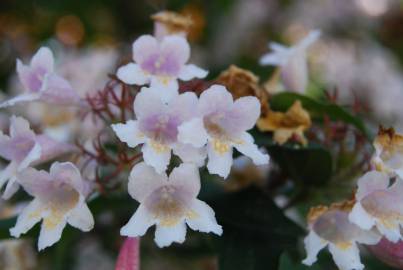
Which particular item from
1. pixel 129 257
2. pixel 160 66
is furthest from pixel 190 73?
pixel 129 257

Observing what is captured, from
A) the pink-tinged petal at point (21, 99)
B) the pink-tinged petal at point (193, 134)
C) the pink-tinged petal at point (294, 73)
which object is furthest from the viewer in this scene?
the pink-tinged petal at point (294, 73)

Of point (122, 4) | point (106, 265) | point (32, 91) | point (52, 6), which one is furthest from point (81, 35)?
point (32, 91)

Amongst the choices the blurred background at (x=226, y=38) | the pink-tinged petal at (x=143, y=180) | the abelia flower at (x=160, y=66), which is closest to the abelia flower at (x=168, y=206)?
the pink-tinged petal at (x=143, y=180)

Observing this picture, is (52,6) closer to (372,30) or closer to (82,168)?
(82,168)

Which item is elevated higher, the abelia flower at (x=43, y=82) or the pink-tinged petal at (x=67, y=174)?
the abelia flower at (x=43, y=82)

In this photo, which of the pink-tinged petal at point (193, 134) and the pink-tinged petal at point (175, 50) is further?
the pink-tinged petal at point (175, 50)

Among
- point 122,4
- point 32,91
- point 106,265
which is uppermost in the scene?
point 32,91

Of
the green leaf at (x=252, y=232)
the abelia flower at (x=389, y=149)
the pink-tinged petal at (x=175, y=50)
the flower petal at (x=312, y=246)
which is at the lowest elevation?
the green leaf at (x=252, y=232)

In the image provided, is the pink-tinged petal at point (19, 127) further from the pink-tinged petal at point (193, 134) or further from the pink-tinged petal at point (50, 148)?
the pink-tinged petal at point (193, 134)

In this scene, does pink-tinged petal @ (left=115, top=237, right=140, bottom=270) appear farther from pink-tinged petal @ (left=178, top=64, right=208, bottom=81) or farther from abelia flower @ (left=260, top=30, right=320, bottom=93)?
abelia flower @ (left=260, top=30, right=320, bottom=93)
